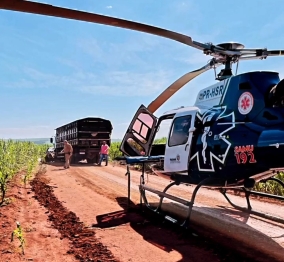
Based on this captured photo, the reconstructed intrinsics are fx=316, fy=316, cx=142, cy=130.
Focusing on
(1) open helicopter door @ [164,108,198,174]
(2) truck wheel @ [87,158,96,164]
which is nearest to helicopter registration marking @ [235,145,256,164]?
(1) open helicopter door @ [164,108,198,174]

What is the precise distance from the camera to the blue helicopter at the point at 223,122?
15.6 feet

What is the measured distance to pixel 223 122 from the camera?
18.5 feet

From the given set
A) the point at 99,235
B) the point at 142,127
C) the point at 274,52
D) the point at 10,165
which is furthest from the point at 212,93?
the point at 10,165

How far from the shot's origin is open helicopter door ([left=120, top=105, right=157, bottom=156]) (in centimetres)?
804

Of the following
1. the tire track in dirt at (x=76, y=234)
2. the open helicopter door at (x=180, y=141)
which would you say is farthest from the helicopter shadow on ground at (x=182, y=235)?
the open helicopter door at (x=180, y=141)

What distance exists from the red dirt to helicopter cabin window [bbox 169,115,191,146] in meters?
1.72

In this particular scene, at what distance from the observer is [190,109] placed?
653 centimetres

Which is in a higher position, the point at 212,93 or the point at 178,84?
the point at 178,84

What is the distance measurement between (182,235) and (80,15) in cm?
399

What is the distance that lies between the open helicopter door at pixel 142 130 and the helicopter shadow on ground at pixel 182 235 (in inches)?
65.0

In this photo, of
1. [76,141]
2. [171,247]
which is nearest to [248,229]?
[171,247]

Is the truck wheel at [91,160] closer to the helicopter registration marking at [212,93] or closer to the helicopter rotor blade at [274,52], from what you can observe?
the helicopter registration marking at [212,93]

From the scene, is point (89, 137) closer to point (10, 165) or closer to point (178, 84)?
point (10, 165)

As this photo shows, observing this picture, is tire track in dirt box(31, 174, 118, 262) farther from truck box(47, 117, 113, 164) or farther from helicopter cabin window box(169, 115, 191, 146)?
truck box(47, 117, 113, 164)
